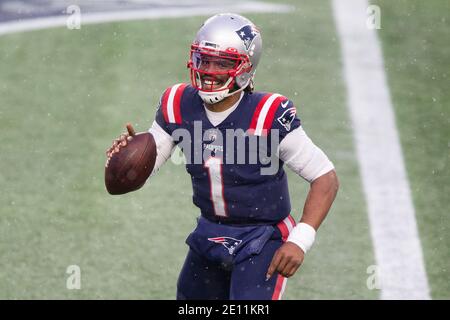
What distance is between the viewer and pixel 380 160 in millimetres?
10562

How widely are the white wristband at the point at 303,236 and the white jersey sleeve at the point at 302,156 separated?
0.28 metres

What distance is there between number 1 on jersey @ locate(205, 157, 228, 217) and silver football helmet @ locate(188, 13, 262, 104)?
1.06 feet

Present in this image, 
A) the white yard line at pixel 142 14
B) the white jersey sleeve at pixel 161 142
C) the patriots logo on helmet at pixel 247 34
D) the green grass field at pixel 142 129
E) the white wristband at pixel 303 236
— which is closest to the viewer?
the white wristband at pixel 303 236

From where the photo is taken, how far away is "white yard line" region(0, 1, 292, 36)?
13836 millimetres

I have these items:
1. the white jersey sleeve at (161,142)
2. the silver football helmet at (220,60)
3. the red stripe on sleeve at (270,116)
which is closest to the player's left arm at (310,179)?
the red stripe on sleeve at (270,116)

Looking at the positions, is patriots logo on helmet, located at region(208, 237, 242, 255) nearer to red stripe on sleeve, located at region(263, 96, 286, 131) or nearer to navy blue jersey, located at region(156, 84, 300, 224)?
navy blue jersey, located at region(156, 84, 300, 224)

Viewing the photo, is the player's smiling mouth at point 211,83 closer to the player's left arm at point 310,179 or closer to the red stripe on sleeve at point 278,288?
the player's left arm at point 310,179

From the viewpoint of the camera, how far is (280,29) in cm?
1402

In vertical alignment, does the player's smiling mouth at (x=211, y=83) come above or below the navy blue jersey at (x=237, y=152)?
above

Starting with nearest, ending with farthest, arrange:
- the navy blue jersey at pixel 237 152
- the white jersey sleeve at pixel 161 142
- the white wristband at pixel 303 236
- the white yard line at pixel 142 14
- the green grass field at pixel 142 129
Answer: the white wristband at pixel 303 236 → the navy blue jersey at pixel 237 152 → the white jersey sleeve at pixel 161 142 → the green grass field at pixel 142 129 → the white yard line at pixel 142 14

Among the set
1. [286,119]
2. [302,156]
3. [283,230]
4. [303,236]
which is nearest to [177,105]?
[286,119]

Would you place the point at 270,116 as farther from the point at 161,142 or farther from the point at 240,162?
the point at 161,142

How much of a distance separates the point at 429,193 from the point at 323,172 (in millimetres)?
3763

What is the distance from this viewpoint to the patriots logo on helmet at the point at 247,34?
6.36 m
